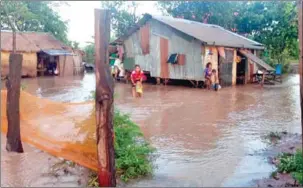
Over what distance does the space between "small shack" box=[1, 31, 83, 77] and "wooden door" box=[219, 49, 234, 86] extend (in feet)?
20.1

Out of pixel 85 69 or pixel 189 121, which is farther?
pixel 85 69

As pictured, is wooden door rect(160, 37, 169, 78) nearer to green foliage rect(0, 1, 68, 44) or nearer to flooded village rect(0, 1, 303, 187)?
flooded village rect(0, 1, 303, 187)

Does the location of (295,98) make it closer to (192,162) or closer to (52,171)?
(192,162)

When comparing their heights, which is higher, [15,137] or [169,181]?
[15,137]

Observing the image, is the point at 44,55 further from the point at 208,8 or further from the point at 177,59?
the point at 208,8

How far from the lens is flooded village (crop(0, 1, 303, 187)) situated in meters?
3.78

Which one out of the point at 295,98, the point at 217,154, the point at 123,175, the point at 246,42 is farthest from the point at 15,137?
the point at 246,42

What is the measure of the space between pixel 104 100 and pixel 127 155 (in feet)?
5.03

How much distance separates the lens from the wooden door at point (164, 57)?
13.5m

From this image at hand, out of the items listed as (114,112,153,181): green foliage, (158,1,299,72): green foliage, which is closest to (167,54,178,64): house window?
(158,1,299,72): green foliage

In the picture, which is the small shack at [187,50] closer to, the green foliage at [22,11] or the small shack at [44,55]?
the small shack at [44,55]

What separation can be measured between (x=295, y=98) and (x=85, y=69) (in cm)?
1060

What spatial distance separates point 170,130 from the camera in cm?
645

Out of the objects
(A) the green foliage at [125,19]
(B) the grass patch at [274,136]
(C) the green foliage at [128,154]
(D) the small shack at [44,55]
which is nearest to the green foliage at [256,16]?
(B) the grass patch at [274,136]
